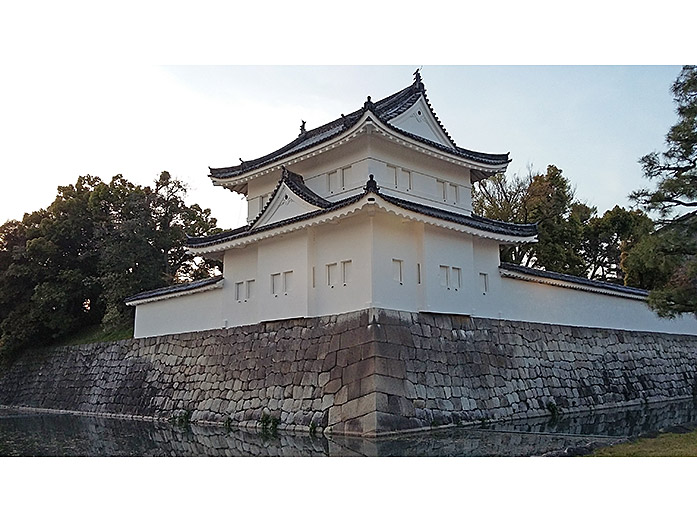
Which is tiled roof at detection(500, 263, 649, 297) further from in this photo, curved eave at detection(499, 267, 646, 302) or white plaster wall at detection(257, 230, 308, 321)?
white plaster wall at detection(257, 230, 308, 321)

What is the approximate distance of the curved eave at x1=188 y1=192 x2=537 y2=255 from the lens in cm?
1051

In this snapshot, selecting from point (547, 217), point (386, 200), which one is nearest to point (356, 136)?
point (386, 200)

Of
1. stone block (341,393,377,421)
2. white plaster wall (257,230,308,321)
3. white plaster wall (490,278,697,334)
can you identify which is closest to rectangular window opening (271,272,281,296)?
white plaster wall (257,230,308,321)

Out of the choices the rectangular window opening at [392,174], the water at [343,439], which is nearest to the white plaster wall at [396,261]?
the rectangular window opening at [392,174]

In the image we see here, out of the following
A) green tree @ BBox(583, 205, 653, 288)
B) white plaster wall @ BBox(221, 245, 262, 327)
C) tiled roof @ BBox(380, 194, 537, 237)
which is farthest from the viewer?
green tree @ BBox(583, 205, 653, 288)

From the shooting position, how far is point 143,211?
2228cm

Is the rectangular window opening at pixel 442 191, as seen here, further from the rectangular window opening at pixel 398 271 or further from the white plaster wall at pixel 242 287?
the white plaster wall at pixel 242 287

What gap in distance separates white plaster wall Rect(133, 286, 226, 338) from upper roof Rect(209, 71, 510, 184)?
3184 millimetres

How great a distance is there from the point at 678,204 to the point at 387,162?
18.4 ft

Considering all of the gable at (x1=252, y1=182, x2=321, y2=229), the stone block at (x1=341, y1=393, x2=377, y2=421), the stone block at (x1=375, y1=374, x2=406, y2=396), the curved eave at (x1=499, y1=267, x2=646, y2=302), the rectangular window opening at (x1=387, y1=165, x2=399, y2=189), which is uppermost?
the rectangular window opening at (x1=387, y1=165, x2=399, y2=189)

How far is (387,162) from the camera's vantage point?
41.2 ft

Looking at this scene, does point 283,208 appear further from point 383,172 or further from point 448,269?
point 448,269

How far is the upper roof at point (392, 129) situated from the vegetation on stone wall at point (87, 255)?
8.04m

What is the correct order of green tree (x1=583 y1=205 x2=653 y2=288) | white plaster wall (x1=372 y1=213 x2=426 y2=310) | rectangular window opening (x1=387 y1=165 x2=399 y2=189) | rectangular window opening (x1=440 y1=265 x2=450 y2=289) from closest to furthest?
white plaster wall (x1=372 y1=213 x2=426 y2=310), rectangular window opening (x1=440 y1=265 x2=450 y2=289), rectangular window opening (x1=387 y1=165 x2=399 y2=189), green tree (x1=583 y1=205 x2=653 y2=288)
